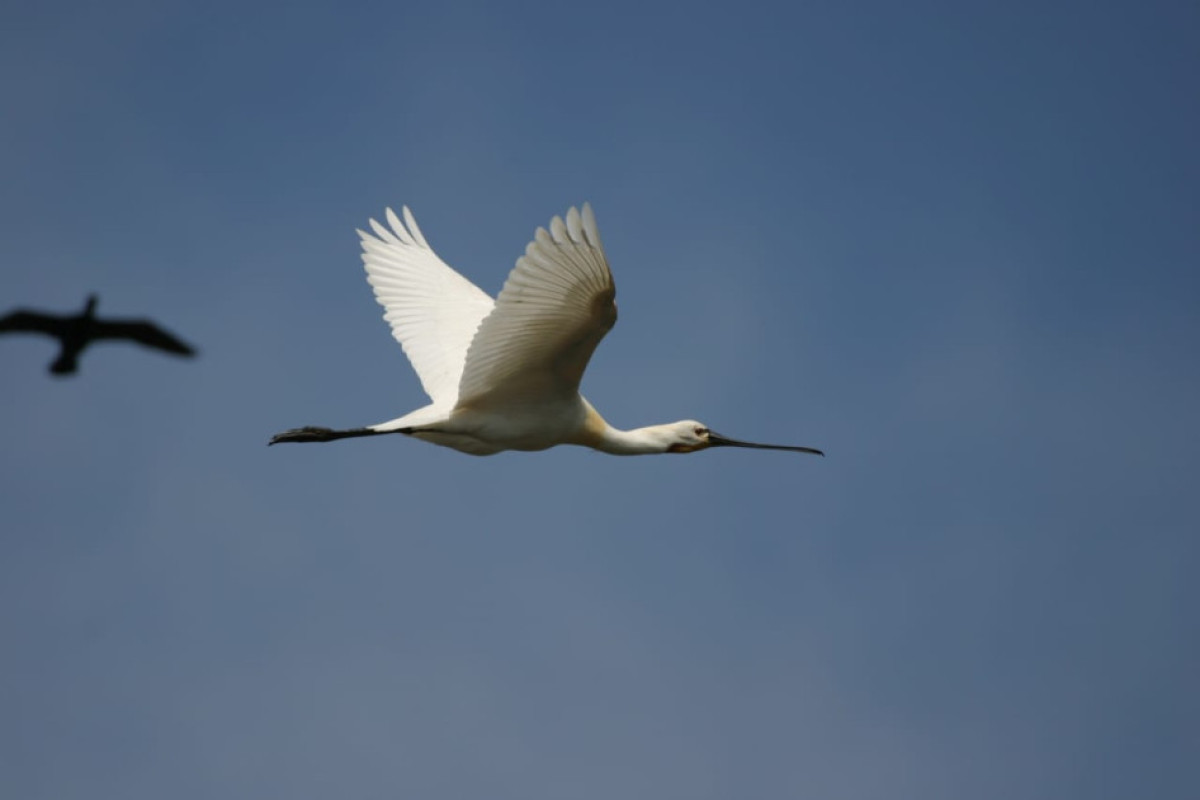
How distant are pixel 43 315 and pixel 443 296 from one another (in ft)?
36.7

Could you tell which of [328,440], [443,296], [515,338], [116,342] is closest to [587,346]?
[515,338]

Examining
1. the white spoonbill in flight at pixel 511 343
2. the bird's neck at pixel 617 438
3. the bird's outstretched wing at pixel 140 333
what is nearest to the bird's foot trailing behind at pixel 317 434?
the white spoonbill in flight at pixel 511 343

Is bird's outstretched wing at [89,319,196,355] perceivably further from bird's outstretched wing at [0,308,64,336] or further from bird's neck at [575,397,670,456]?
bird's neck at [575,397,670,456]

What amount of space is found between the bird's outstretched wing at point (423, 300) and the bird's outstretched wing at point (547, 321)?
62.5 inches

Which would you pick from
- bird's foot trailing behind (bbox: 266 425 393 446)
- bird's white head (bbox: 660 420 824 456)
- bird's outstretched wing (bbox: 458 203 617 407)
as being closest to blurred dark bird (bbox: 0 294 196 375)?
bird's outstretched wing (bbox: 458 203 617 407)

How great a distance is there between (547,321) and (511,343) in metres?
0.42

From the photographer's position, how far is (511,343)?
33.0 feet

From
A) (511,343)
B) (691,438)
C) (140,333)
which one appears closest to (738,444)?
(691,438)

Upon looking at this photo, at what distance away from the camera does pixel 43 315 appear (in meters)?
2.25

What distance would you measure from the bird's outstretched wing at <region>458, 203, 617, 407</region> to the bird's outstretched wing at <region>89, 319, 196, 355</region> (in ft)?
20.7

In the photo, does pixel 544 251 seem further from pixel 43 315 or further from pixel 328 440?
pixel 43 315

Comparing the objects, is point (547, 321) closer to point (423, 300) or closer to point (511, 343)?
point (511, 343)

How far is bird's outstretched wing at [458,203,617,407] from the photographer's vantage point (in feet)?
29.0

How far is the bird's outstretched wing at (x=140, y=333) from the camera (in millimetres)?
2338
